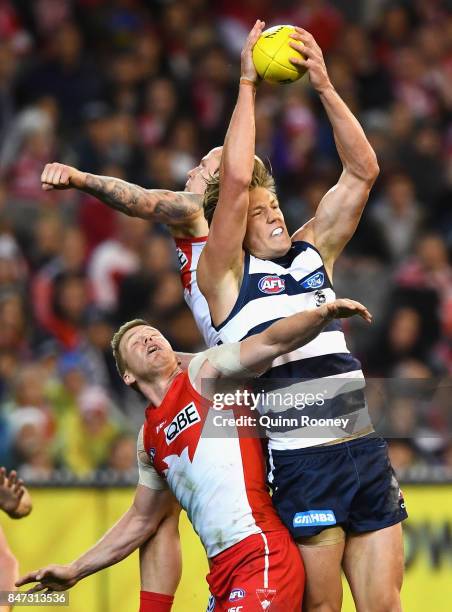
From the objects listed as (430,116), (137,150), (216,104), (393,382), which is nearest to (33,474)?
(393,382)

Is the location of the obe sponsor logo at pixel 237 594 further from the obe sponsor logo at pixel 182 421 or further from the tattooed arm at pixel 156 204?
the tattooed arm at pixel 156 204

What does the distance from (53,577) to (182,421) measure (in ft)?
3.31

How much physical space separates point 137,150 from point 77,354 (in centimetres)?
263

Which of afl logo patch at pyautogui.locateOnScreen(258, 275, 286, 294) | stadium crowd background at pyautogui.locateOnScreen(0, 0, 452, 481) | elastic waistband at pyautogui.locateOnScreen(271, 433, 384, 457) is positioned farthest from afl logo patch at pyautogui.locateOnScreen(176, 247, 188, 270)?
stadium crowd background at pyautogui.locateOnScreen(0, 0, 452, 481)

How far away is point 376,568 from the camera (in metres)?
5.46

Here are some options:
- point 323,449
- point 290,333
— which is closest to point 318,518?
point 323,449

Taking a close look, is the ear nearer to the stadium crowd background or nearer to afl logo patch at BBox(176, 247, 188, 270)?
afl logo patch at BBox(176, 247, 188, 270)

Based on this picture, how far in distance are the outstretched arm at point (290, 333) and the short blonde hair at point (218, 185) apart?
0.81m

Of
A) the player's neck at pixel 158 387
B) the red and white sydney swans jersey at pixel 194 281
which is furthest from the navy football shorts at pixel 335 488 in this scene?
the red and white sydney swans jersey at pixel 194 281

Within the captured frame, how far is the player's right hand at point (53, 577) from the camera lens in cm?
581

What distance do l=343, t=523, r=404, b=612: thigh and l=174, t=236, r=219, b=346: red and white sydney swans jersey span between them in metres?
1.19

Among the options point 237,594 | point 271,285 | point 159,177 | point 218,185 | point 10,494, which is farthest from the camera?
point 159,177

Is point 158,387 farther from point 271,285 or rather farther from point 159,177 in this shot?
point 159,177

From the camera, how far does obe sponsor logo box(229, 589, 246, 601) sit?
5355 millimetres
